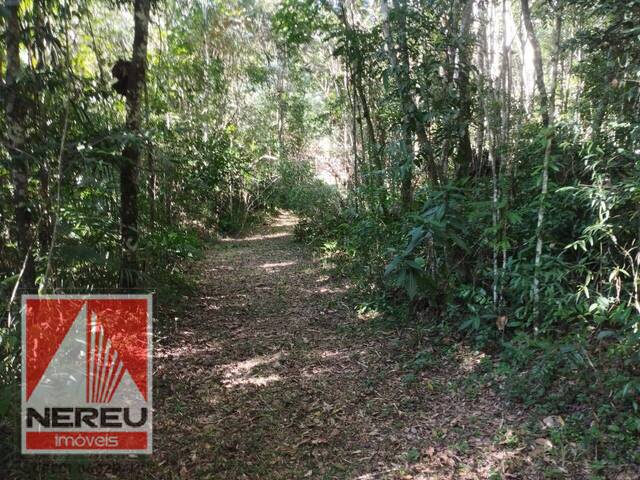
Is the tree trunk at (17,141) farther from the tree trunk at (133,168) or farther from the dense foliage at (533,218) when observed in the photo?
the dense foliage at (533,218)

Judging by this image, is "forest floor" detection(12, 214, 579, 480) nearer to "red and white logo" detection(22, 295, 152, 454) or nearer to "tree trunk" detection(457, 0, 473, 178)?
"red and white logo" detection(22, 295, 152, 454)

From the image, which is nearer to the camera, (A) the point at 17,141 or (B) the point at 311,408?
(A) the point at 17,141

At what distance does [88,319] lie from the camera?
3.51m

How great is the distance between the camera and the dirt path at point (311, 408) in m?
2.90

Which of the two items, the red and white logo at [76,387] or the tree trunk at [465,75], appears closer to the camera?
the red and white logo at [76,387]

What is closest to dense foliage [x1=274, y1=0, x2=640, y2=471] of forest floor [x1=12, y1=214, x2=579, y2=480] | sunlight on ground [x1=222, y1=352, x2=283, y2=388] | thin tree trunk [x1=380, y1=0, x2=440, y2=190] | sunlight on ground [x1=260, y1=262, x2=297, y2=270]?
thin tree trunk [x1=380, y1=0, x2=440, y2=190]

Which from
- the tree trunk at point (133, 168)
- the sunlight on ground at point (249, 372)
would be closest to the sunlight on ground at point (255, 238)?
the tree trunk at point (133, 168)

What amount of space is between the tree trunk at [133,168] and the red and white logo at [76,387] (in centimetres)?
72

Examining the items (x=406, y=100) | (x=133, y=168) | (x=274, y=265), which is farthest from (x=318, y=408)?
(x=274, y=265)

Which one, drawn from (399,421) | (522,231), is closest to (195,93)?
(522,231)

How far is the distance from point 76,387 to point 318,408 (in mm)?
1873

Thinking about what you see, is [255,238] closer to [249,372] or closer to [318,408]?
[249,372]

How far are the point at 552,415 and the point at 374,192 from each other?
3602mm

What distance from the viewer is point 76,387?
114 inches
